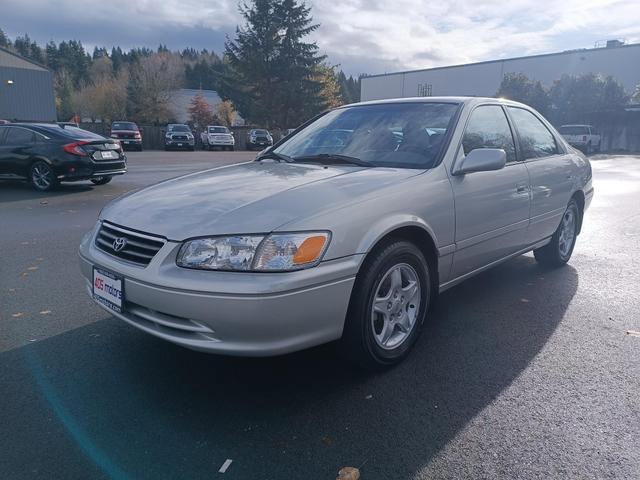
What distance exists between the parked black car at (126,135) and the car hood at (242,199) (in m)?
30.2

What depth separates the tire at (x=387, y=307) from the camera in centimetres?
271

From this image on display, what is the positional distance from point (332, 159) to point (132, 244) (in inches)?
62.5

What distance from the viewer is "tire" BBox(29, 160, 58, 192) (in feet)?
34.4

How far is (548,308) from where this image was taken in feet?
13.4

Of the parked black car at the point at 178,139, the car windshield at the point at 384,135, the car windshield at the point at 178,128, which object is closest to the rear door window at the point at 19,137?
the car windshield at the point at 384,135

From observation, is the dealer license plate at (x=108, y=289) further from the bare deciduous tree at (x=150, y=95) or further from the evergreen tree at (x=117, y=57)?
the evergreen tree at (x=117, y=57)

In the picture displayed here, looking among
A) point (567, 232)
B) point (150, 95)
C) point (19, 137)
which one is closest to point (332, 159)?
point (567, 232)

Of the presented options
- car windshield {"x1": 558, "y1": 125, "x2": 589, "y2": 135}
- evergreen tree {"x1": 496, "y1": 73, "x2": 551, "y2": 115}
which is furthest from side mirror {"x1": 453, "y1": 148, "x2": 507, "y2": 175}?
evergreen tree {"x1": 496, "y1": 73, "x2": 551, "y2": 115}

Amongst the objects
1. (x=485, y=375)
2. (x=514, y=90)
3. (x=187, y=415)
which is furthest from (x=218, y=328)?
(x=514, y=90)

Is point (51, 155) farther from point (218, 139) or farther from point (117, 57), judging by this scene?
point (117, 57)

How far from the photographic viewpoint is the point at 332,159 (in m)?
3.65

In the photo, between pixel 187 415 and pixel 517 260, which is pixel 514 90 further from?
pixel 187 415

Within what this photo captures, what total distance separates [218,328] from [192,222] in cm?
58

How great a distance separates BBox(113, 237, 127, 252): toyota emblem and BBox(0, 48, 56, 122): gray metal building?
160 feet
